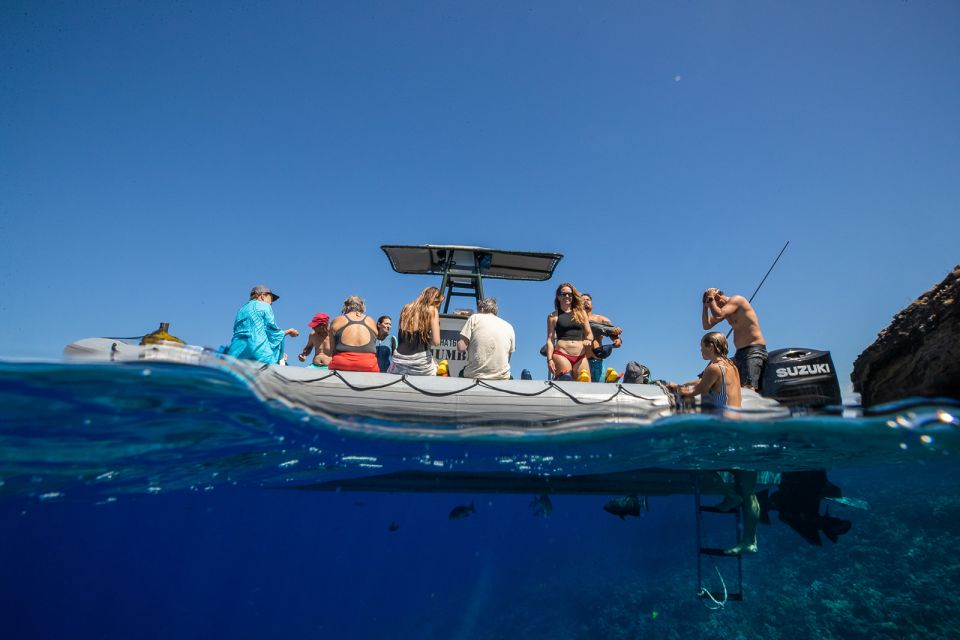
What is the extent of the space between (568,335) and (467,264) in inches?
135

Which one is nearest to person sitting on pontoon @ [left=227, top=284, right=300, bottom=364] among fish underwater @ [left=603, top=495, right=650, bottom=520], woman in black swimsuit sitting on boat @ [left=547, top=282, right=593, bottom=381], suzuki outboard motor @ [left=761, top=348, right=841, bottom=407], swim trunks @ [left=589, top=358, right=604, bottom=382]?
woman in black swimsuit sitting on boat @ [left=547, top=282, right=593, bottom=381]

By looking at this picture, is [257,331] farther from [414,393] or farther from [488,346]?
[488,346]

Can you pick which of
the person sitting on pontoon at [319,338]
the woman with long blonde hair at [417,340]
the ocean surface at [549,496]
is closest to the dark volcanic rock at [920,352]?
the ocean surface at [549,496]

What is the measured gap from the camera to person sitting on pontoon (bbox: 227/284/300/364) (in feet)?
19.6

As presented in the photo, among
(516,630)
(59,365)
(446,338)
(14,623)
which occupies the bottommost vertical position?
(14,623)

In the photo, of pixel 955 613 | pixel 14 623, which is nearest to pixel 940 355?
pixel 955 613

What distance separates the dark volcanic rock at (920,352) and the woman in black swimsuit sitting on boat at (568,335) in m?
3.88

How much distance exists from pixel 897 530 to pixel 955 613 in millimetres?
4655

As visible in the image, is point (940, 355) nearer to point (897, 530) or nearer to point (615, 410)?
point (615, 410)

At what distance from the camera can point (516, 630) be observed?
14977 mm

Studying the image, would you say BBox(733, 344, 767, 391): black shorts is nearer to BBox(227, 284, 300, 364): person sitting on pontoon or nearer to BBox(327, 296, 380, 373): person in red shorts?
BBox(327, 296, 380, 373): person in red shorts

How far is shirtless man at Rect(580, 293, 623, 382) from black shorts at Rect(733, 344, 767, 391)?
1873 millimetres

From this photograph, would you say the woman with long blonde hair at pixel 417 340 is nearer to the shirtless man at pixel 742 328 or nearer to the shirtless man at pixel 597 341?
the shirtless man at pixel 597 341

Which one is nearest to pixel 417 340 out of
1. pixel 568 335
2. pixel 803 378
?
pixel 568 335
